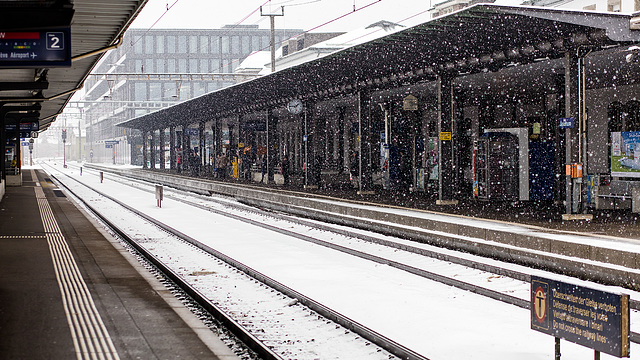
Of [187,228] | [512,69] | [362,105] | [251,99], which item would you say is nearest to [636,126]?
[512,69]

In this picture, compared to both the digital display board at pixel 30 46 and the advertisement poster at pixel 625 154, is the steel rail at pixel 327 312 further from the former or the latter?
the advertisement poster at pixel 625 154

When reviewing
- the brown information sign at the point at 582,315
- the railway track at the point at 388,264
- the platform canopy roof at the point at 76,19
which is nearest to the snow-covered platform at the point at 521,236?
the railway track at the point at 388,264

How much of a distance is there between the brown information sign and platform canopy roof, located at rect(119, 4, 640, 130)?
9884 millimetres

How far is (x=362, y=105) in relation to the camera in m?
27.3

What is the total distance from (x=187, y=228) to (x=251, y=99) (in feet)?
55.0

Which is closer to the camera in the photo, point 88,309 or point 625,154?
point 88,309

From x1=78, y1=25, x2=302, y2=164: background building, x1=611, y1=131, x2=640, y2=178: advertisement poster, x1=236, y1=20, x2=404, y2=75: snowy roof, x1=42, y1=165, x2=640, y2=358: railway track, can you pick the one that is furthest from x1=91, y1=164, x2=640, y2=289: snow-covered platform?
x1=78, y1=25, x2=302, y2=164: background building

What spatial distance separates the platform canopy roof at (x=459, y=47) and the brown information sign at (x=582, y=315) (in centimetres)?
988

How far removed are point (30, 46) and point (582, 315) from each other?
33.7ft

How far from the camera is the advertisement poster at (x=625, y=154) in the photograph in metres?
18.5

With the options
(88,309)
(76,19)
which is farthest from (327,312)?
(76,19)

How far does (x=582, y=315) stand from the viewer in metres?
5.02

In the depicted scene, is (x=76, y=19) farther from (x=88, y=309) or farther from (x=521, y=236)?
(x=521, y=236)

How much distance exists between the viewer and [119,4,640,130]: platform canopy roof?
14.5 m
